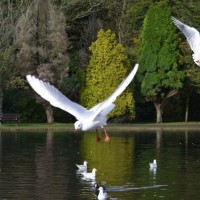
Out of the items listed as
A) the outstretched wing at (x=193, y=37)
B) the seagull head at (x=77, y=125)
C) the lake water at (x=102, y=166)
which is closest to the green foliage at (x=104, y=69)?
the lake water at (x=102, y=166)

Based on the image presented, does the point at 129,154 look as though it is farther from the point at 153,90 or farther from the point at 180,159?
the point at 153,90

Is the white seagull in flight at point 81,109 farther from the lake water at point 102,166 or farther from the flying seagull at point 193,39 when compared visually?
the flying seagull at point 193,39

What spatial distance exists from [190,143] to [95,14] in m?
28.0

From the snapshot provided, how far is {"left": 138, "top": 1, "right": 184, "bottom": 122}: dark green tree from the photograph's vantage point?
61.6 metres

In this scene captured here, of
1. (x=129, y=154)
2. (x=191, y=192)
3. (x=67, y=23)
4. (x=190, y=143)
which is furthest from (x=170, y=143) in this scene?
(x=67, y=23)

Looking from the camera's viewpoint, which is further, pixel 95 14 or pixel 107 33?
pixel 95 14

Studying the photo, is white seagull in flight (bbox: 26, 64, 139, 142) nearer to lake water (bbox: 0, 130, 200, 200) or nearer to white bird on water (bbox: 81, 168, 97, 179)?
lake water (bbox: 0, 130, 200, 200)

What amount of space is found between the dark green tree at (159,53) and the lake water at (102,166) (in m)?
14.5

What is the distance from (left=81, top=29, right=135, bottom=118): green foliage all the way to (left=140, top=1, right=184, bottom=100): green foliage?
160cm

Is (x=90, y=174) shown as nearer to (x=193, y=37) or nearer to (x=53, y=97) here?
(x=193, y=37)

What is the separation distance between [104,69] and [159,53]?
438 centimetres

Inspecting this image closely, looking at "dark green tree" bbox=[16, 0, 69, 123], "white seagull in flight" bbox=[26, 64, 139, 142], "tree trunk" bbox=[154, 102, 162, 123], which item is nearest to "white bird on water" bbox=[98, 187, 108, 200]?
"white seagull in flight" bbox=[26, 64, 139, 142]

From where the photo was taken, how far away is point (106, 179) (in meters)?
27.3

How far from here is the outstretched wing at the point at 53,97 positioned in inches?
781
